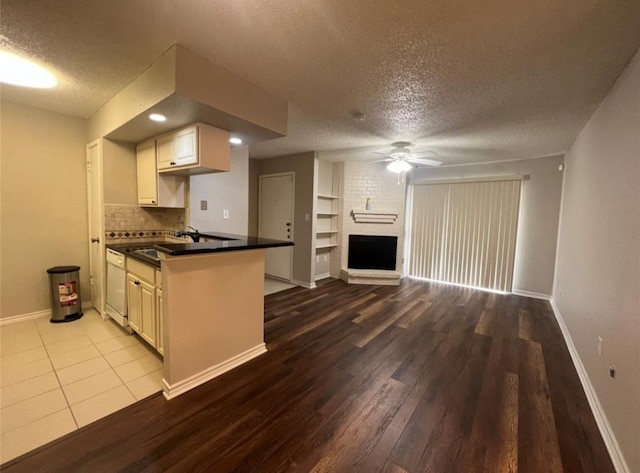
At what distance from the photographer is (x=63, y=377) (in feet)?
6.81

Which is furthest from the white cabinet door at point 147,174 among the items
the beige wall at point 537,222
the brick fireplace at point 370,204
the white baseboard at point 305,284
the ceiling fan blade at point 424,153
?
the beige wall at point 537,222

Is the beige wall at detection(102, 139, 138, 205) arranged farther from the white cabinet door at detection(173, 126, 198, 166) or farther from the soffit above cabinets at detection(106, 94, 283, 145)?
the white cabinet door at detection(173, 126, 198, 166)

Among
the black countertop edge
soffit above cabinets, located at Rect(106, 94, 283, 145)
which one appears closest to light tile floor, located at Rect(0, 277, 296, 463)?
the black countertop edge

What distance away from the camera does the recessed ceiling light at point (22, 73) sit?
6.43 feet

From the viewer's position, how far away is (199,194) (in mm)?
3373

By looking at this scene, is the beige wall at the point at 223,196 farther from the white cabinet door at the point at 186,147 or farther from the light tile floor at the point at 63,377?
the light tile floor at the point at 63,377

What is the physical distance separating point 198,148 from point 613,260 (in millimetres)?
3226

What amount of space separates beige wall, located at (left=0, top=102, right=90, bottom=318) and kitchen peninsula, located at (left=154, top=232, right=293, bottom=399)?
2158 millimetres

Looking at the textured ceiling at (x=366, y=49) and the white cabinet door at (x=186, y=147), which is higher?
the textured ceiling at (x=366, y=49)

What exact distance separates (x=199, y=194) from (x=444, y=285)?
470 cm

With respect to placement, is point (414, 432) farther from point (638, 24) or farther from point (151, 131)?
point (151, 131)

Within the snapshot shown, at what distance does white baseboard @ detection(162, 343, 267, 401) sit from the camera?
1.94 meters

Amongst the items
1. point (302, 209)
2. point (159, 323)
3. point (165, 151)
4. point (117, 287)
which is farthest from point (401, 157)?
point (117, 287)

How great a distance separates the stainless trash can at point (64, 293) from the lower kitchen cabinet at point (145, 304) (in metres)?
0.95
